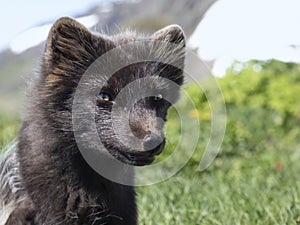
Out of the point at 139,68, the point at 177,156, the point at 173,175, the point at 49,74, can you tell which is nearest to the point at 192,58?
the point at 139,68

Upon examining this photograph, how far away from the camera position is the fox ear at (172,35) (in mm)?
4855

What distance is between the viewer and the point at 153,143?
405 cm

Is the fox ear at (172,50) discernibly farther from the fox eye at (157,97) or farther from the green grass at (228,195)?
the green grass at (228,195)

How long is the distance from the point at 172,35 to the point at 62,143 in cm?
112

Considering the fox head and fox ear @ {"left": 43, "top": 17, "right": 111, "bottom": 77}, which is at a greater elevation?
fox ear @ {"left": 43, "top": 17, "right": 111, "bottom": 77}

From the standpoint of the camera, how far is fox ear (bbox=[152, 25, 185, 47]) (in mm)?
4855

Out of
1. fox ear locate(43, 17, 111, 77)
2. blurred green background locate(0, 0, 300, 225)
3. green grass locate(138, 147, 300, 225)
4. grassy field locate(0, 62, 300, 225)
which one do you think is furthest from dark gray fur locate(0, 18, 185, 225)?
green grass locate(138, 147, 300, 225)

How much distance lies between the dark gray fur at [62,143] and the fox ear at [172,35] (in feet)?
1.34

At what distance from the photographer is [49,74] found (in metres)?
4.43

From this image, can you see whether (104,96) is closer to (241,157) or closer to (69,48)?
(69,48)

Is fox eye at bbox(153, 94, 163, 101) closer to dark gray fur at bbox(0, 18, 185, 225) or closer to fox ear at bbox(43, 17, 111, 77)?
dark gray fur at bbox(0, 18, 185, 225)

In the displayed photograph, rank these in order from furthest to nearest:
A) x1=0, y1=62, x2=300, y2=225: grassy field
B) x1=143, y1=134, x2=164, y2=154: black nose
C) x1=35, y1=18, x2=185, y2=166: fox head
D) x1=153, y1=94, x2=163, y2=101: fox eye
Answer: x1=0, y1=62, x2=300, y2=225: grassy field < x1=153, y1=94, x2=163, y2=101: fox eye < x1=35, y1=18, x2=185, y2=166: fox head < x1=143, y1=134, x2=164, y2=154: black nose

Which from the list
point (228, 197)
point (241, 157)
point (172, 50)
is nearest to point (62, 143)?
point (172, 50)

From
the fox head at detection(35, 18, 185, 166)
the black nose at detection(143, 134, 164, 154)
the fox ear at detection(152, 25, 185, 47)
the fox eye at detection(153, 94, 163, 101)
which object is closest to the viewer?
the black nose at detection(143, 134, 164, 154)
